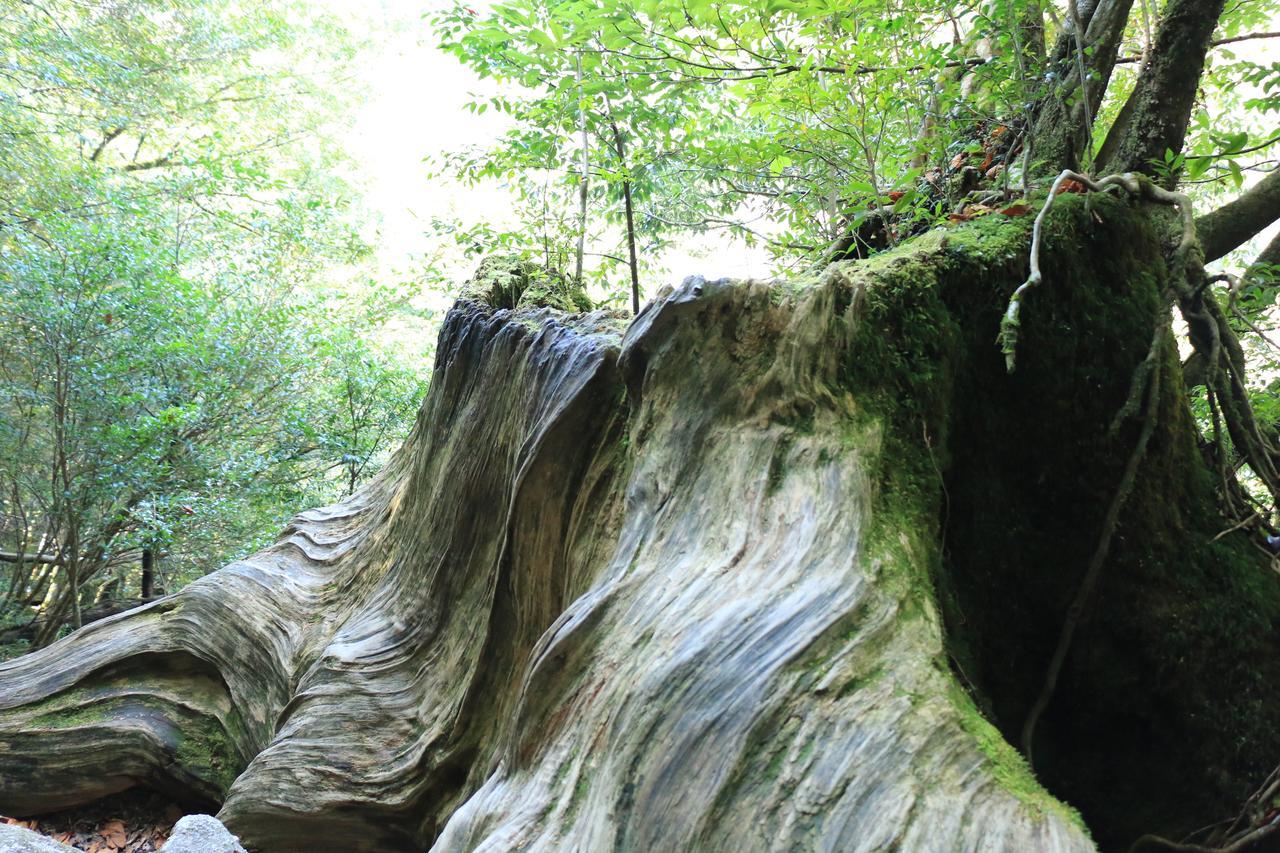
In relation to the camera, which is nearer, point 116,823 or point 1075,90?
point 1075,90

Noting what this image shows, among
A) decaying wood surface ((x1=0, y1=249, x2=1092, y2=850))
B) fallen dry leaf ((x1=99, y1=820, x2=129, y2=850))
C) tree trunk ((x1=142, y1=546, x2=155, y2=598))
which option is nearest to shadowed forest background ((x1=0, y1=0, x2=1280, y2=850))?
decaying wood surface ((x1=0, y1=249, x2=1092, y2=850))

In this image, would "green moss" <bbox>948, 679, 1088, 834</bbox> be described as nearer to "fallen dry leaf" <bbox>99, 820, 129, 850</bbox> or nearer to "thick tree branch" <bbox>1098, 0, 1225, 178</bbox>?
"thick tree branch" <bbox>1098, 0, 1225, 178</bbox>

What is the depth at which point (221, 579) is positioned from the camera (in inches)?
161

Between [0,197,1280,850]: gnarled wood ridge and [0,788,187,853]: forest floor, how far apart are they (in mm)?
925

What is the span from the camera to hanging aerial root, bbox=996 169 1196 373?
1748 millimetres

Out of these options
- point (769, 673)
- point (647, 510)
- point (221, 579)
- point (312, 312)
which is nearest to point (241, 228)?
point (312, 312)

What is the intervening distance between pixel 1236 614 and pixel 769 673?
1625mm

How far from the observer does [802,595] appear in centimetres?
143

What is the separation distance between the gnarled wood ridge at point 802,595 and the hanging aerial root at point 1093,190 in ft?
0.20

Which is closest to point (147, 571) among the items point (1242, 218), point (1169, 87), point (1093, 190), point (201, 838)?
point (201, 838)

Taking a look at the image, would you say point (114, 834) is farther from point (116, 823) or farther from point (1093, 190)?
point (1093, 190)

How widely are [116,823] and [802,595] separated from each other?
4.14 m

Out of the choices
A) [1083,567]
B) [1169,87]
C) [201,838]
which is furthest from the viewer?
[1169,87]

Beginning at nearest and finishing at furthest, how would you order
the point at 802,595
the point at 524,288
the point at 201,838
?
the point at 802,595, the point at 201,838, the point at 524,288
